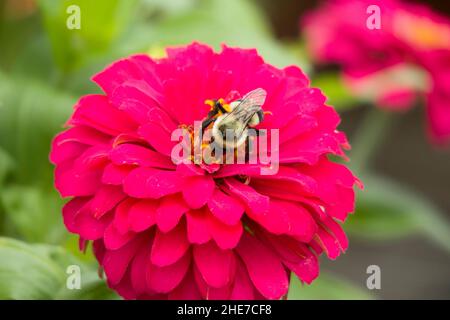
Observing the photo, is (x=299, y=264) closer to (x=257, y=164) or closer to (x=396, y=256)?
(x=257, y=164)

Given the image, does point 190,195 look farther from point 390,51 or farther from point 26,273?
point 390,51

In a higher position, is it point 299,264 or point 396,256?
point 396,256

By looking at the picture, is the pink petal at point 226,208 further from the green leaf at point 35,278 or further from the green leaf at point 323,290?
the green leaf at point 323,290

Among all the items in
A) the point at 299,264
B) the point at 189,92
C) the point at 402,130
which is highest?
the point at 402,130

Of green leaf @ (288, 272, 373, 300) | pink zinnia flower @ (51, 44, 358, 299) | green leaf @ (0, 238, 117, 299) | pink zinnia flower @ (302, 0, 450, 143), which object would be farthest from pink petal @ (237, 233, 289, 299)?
pink zinnia flower @ (302, 0, 450, 143)

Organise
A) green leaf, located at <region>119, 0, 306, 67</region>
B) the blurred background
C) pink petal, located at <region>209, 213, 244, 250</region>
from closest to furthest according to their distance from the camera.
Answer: pink petal, located at <region>209, 213, 244, 250</region> < the blurred background < green leaf, located at <region>119, 0, 306, 67</region>

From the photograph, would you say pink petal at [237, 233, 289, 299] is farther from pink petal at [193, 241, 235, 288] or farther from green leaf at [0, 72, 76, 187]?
green leaf at [0, 72, 76, 187]

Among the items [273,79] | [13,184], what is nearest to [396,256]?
[13,184]

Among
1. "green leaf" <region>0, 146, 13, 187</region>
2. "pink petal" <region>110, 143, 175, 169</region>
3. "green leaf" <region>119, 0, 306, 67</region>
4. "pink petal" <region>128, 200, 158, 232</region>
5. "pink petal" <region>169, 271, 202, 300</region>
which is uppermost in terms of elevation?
"green leaf" <region>119, 0, 306, 67</region>
